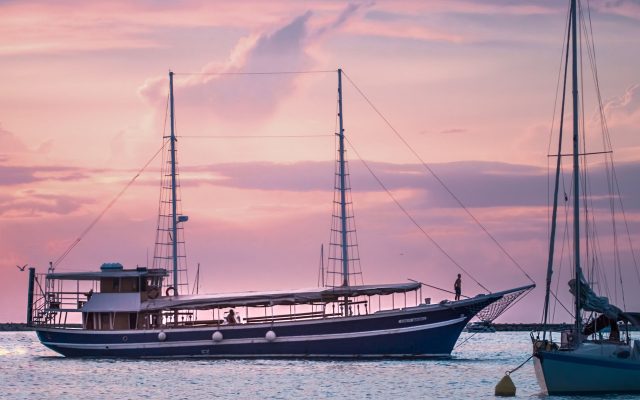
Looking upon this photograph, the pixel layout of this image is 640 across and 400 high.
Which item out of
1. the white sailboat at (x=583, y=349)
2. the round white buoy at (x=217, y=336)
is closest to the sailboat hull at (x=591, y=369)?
the white sailboat at (x=583, y=349)

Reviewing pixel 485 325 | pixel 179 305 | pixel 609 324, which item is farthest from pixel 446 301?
pixel 609 324

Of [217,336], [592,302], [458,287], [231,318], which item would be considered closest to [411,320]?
[458,287]

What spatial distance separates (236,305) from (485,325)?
17.1m

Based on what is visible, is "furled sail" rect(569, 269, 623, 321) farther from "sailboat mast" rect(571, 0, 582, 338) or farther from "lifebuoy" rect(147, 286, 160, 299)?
"lifebuoy" rect(147, 286, 160, 299)

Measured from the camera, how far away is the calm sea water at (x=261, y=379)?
71312 mm

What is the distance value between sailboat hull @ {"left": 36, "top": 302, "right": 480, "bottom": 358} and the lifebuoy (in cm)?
336

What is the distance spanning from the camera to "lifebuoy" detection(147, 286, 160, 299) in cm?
9500

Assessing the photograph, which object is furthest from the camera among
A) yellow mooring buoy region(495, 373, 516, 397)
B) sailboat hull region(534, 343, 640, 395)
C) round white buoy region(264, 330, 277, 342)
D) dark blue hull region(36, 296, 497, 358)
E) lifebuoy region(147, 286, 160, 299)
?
lifebuoy region(147, 286, 160, 299)

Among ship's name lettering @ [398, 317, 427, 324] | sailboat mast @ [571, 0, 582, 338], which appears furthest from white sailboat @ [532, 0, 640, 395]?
ship's name lettering @ [398, 317, 427, 324]

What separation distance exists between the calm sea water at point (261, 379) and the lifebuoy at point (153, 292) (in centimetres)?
496

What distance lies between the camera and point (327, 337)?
8850 cm

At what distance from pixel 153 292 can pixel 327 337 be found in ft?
47.2

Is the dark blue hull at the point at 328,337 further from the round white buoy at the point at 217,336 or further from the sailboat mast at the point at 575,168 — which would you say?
the sailboat mast at the point at 575,168

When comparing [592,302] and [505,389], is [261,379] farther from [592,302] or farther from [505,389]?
[592,302]
